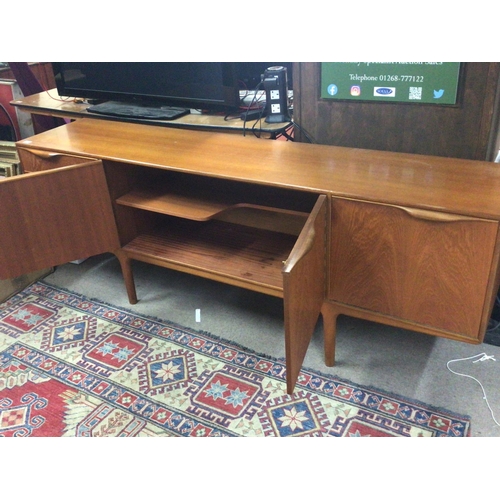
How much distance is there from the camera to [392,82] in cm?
157

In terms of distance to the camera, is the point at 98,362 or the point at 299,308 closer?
the point at 299,308

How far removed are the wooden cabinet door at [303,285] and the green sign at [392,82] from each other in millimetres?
524

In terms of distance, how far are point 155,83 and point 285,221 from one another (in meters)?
0.89

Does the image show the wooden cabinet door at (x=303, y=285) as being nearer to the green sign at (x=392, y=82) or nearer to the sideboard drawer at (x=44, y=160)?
the green sign at (x=392, y=82)

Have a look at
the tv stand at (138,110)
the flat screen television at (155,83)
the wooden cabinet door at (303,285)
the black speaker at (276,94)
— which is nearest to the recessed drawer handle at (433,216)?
the wooden cabinet door at (303,285)

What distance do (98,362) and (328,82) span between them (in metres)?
1.26

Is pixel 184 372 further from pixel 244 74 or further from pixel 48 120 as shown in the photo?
pixel 48 120

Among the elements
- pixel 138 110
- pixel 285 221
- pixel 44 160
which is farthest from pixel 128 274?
pixel 138 110

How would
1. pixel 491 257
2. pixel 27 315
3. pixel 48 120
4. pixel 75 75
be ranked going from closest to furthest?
pixel 491 257
pixel 27 315
pixel 75 75
pixel 48 120

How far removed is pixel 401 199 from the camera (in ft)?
4.12

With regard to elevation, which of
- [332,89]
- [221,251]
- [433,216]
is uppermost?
[332,89]

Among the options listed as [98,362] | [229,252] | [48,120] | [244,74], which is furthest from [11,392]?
[48,120]

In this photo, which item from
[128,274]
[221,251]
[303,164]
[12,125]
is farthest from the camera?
[12,125]

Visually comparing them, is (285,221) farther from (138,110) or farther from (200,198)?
(138,110)
